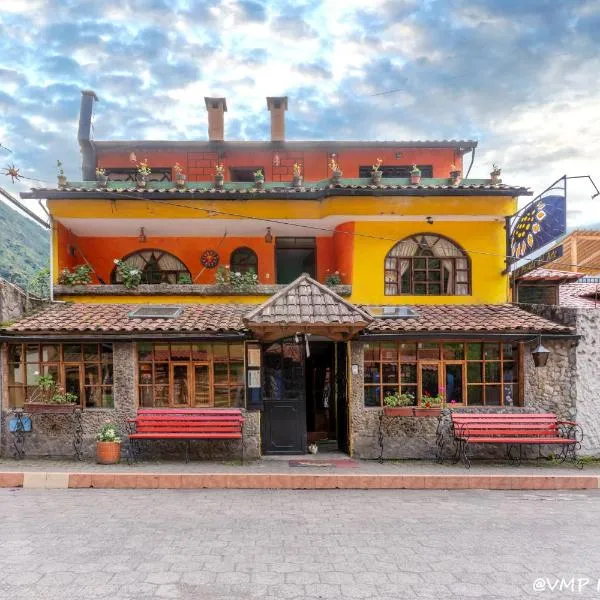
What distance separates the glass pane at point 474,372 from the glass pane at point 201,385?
239 inches

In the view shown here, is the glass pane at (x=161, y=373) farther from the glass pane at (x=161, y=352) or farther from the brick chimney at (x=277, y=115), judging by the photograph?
the brick chimney at (x=277, y=115)

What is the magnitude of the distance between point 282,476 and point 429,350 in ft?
15.0

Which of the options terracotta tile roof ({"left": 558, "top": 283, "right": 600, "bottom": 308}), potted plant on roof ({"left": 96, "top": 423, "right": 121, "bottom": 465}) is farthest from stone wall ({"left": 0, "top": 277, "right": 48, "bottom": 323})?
terracotta tile roof ({"left": 558, "top": 283, "right": 600, "bottom": 308})

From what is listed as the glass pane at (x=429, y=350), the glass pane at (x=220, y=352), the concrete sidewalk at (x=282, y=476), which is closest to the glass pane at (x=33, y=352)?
the concrete sidewalk at (x=282, y=476)

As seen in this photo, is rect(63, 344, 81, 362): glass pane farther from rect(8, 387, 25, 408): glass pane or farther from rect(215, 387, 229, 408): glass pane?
rect(215, 387, 229, 408): glass pane

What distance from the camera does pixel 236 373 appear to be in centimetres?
1130

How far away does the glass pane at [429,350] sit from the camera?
1140cm

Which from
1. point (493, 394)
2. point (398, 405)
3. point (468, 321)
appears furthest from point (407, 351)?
point (493, 394)

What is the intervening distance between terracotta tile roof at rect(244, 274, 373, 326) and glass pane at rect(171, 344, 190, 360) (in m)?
2.24

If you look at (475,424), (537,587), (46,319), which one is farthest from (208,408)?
(537,587)

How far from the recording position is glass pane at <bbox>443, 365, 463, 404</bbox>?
37.7ft

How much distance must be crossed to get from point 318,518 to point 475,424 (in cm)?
499

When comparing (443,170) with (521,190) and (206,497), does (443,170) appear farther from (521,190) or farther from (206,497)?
(206,497)

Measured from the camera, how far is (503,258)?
12.9m
